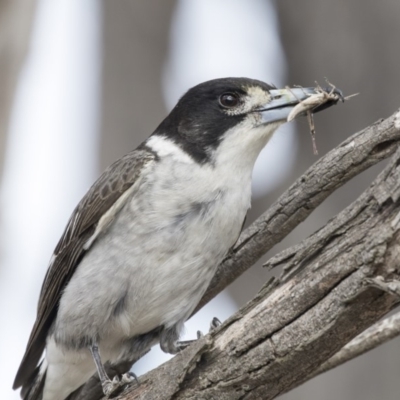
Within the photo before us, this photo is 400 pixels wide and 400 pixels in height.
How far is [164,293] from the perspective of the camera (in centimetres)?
411

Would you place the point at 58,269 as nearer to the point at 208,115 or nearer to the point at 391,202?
the point at 208,115

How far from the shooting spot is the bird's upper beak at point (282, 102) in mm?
4095

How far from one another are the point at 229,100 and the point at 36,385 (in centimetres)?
174

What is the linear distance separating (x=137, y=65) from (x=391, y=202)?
3702 millimetres

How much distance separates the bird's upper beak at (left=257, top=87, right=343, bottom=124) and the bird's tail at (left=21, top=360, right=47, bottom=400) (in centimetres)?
168

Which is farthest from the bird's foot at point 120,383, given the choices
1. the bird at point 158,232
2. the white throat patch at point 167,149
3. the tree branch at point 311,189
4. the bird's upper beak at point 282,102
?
the bird's upper beak at point 282,102

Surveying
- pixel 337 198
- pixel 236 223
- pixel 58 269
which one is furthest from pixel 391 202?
pixel 337 198

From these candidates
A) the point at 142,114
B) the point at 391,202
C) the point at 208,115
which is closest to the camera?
the point at 391,202

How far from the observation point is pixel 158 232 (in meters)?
4.06

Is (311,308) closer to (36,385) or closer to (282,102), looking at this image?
(282,102)

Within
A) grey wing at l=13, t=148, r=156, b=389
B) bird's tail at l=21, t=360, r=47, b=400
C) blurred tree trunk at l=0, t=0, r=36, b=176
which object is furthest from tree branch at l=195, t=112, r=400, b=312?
blurred tree trunk at l=0, t=0, r=36, b=176

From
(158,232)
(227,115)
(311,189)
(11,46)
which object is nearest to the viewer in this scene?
(311,189)

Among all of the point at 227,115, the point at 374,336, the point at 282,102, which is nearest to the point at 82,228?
the point at 227,115

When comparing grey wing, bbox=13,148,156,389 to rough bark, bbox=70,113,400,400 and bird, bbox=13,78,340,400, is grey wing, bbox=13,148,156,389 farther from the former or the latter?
rough bark, bbox=70,113,400,400
